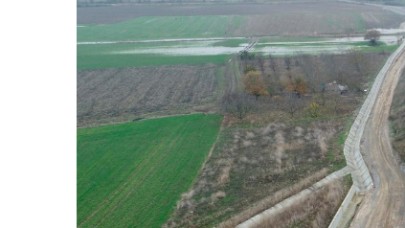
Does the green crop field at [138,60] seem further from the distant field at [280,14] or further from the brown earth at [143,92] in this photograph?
the distant field at [280,14]

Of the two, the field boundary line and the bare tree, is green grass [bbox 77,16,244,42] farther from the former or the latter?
the field boundary line
